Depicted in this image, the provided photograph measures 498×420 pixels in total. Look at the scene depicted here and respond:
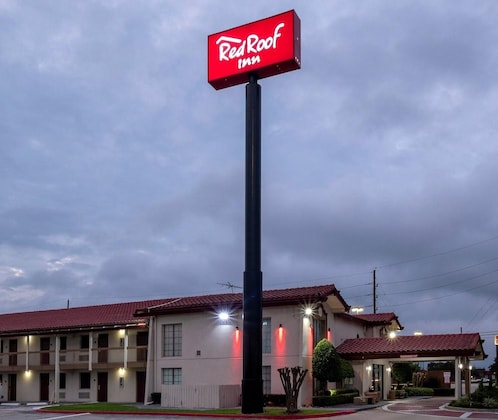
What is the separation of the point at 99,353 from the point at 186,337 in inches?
302

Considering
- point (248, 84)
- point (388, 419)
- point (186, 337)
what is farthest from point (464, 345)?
point (248, 84)

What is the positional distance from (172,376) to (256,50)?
1920 centimetres

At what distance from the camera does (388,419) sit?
27797 millimetres

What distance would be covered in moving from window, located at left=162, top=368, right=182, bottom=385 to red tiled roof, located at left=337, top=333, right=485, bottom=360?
31.5ft

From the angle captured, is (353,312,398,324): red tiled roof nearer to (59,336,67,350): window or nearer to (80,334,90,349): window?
(80,334,90,349): window

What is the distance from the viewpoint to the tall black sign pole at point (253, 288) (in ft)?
98.9

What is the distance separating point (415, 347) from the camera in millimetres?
39469

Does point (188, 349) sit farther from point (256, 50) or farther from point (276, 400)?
point (256, 50)

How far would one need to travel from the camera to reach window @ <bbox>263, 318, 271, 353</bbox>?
121 ft

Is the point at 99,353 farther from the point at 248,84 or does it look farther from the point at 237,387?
the point at 248,84

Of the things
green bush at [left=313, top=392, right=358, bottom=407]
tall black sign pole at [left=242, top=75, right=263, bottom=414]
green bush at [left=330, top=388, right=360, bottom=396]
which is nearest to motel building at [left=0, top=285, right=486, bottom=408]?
green bush at [left=330, top=388, right=360, bottom=396]

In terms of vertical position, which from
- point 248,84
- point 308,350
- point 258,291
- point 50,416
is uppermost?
point 248,84

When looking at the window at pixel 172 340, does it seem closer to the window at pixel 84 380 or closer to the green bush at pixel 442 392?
the window at pixel 84 380

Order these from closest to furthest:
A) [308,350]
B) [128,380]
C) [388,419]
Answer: [388,419] → [308,350] → [128,380]
